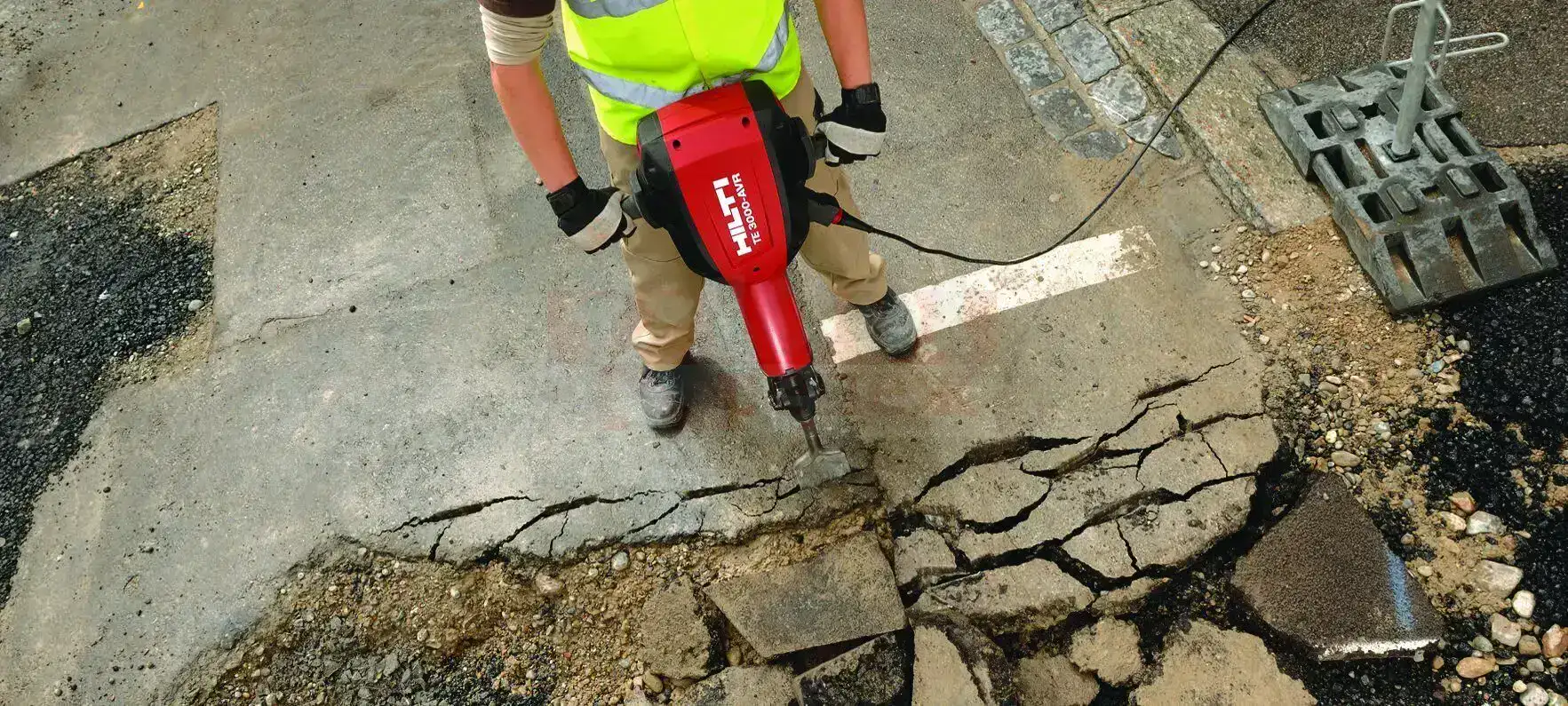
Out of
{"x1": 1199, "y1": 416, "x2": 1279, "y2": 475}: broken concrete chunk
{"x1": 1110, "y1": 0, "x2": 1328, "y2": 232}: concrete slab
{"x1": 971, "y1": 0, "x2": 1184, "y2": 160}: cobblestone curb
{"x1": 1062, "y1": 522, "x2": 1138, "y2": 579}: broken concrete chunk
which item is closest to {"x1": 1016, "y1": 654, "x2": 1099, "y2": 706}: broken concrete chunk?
{"x1": 1062, "y1": 522, "x2": 1138, "y2": 579}: broken concrete chunk

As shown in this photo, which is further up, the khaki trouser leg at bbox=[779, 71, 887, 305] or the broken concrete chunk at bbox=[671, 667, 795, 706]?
the khaki trouser leg at bbox=[779, 71, 887, 305]

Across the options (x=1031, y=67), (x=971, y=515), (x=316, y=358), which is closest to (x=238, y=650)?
(x=316, y=358)

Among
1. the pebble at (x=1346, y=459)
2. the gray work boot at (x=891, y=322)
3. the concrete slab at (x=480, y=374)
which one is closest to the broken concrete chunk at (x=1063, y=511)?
the concrete slab at (x=480, y=374)

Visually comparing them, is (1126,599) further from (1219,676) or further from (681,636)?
(681,636)

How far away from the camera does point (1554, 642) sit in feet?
7.79

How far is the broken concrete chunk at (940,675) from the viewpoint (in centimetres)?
242

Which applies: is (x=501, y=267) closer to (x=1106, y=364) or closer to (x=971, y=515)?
(x=971, y=515)

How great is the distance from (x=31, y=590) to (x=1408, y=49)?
4947 millimetres

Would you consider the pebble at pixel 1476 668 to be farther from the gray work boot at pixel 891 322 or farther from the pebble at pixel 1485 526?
the gray work boot at pixel 891 322

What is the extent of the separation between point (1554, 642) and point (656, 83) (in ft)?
8.29

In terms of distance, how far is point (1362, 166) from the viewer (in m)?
3.05

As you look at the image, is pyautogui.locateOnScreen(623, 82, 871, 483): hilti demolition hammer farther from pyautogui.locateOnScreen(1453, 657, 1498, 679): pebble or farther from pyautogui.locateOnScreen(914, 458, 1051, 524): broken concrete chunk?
pyautogui.locateOnScreen(1453, 657, 1498, 679): pebble

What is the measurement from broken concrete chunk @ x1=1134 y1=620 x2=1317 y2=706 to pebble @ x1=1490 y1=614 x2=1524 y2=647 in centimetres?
49

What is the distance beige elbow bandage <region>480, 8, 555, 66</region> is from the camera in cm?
190
